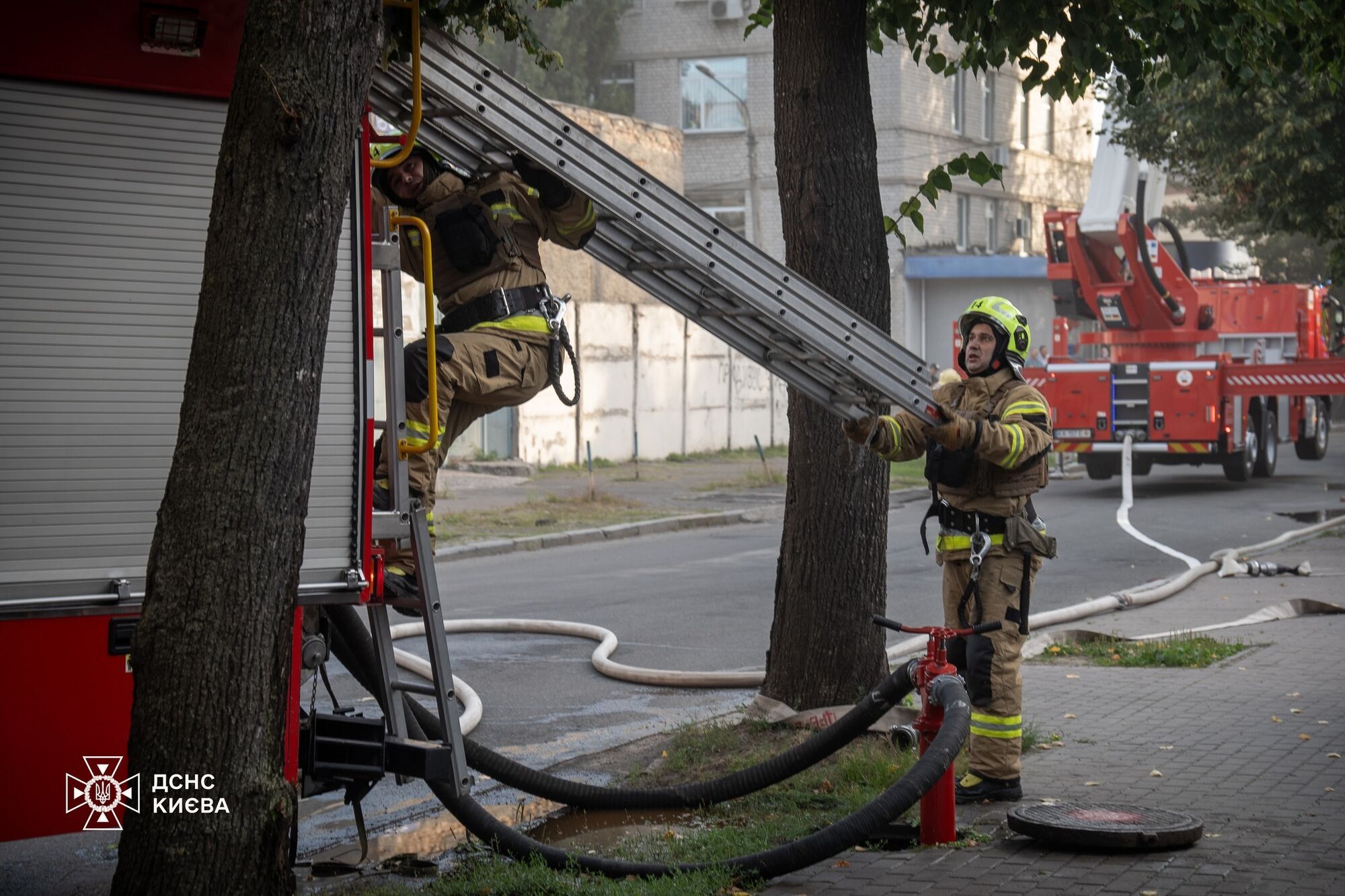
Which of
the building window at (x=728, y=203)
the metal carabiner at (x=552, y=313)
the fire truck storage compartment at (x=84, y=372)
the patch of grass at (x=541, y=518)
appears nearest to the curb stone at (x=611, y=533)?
the patch of grass at (x=541, y=518)

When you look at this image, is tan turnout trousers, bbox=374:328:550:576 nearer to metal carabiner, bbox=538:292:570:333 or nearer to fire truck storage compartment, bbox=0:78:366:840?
metal carabiner, bbox=538:292:570:333

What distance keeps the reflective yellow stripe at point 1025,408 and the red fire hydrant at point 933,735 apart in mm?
986

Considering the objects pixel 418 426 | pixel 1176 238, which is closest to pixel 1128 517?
pixel 1176 238

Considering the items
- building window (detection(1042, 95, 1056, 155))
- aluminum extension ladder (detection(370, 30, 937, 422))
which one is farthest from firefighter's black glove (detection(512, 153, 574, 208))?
building window (detection(1042, 95, 1056, 155))

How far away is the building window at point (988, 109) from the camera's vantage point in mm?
44562

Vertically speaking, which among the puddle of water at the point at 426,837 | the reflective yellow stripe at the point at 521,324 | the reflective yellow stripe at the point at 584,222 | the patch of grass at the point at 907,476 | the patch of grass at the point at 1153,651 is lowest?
the puddle of water at the point at 426,837

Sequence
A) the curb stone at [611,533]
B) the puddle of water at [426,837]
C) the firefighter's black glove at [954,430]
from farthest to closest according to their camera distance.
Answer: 1. the curb stone at [611,533]
2. the firefighter's black glove at [954,430]
3. the puddle of water at [426,837]

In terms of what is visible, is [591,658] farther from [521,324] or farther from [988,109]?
[988,109]

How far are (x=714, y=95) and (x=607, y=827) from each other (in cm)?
3861

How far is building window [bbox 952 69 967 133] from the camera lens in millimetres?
42906

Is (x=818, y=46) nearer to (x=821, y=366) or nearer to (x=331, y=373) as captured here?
(x=821, y=366)

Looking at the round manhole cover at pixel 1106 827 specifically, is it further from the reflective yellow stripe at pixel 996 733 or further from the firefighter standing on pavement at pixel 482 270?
the firefighter standing on pavement at pixel 482 270

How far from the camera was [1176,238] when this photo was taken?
21.2 m

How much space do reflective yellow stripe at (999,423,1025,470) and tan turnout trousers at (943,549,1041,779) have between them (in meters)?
0.37
